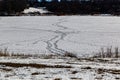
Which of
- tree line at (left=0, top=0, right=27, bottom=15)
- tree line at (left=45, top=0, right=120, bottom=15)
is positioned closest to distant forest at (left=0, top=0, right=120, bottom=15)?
tree line at (left=45, top=0, right=120, bottom=15)

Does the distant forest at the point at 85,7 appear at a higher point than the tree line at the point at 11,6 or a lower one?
lower

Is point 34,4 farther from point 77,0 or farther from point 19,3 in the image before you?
point 19,3

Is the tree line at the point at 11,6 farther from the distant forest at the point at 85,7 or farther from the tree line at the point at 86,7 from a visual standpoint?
the tree line at the point at 86,7

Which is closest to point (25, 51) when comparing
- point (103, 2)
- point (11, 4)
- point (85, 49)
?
point (85, 49)

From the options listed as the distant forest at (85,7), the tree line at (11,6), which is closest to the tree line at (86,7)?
the distant forest at (85,7)

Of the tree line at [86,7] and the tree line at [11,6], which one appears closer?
the tree line at [11,6]

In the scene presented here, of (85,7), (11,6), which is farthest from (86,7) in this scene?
(11,6)

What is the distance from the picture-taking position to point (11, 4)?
103812 mm

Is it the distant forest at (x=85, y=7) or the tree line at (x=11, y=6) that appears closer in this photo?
the tree line at (x=11, y=6)

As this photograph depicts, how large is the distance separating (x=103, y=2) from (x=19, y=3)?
141ft

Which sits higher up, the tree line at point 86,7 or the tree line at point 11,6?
the tree line at point 11,6

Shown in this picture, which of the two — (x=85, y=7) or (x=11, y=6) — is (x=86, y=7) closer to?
(x=85, y=7)

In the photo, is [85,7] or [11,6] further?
[85,7]

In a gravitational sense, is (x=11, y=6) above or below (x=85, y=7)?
above
